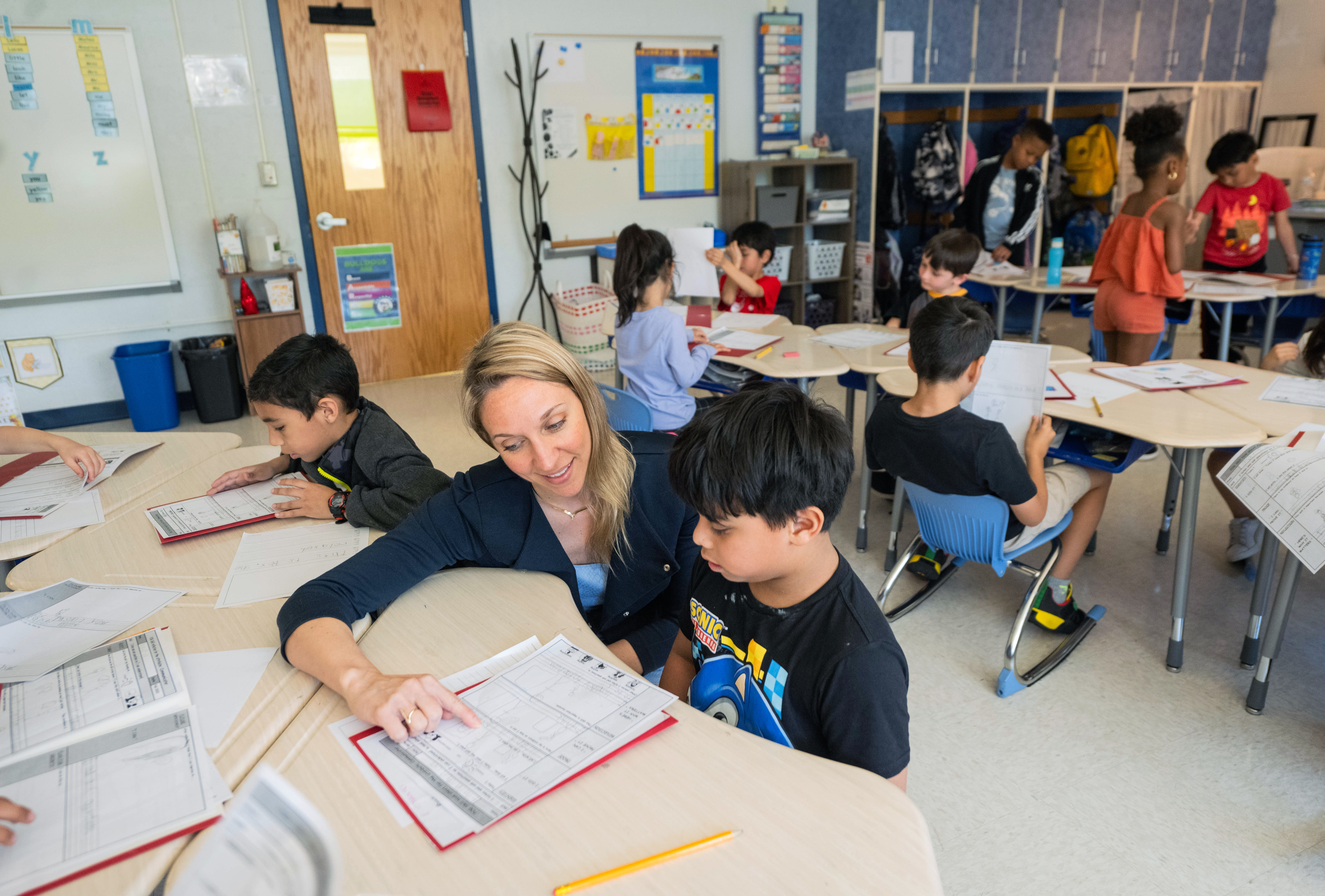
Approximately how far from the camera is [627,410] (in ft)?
8.98

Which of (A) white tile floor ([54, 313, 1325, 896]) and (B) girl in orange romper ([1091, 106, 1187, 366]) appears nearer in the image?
(A) white tile floor ([54, 313, 1325, 896])

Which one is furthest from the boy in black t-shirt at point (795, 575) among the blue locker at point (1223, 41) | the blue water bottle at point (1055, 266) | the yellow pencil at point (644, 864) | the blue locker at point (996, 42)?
the blue locker at point (1223, 41)

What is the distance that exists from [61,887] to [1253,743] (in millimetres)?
2357

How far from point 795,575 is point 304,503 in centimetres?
111

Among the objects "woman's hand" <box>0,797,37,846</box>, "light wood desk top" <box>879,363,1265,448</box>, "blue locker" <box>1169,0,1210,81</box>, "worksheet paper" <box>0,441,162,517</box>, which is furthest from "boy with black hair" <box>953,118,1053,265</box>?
"woman's hand" <box>0,797,37,846</box>

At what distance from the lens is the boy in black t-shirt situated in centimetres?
100

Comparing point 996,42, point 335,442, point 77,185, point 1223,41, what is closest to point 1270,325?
point 996,42

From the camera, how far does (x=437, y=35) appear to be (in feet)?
16.5

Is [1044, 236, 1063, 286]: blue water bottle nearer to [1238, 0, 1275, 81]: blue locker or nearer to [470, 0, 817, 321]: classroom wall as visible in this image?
[470, 0, 817, 321]: classroom wall

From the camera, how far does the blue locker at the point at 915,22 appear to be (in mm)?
5633

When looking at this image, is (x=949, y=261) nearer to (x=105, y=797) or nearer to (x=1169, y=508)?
(x=1169, y=508)

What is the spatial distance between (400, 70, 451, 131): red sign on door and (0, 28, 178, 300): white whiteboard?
140 centimetres

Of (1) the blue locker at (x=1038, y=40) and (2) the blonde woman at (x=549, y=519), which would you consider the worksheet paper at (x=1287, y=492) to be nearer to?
(2) the blonde woman at (x=549, y=519)

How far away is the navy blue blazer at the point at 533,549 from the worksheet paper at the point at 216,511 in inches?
16.9
